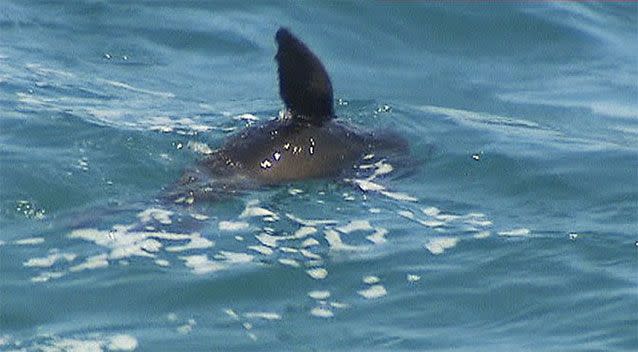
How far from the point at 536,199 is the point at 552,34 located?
4546 mm

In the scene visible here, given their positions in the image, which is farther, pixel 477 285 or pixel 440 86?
pixel 440 86

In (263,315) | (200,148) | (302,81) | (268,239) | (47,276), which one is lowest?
(263,315)

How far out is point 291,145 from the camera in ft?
26.3

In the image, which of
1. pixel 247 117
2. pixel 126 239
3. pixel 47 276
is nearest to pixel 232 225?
pixel 126 239

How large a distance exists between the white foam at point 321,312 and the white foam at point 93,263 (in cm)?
92

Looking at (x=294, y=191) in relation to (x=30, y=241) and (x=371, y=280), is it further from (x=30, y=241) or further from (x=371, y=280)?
(x=30, y=241)

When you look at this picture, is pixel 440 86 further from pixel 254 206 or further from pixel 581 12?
pixel 254 206

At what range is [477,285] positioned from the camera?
22.9 ft

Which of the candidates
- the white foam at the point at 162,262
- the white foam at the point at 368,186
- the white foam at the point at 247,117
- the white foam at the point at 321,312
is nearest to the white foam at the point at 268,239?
the white foam at the point at 162,262

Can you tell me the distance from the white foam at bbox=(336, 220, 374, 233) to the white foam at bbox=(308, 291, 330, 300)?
698mm

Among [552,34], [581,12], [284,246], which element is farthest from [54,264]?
[581,12]

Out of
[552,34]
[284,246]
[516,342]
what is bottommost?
[516,342]

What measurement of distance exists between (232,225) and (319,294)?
30.7 inches

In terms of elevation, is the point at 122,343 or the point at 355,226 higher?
the point at 355,226
